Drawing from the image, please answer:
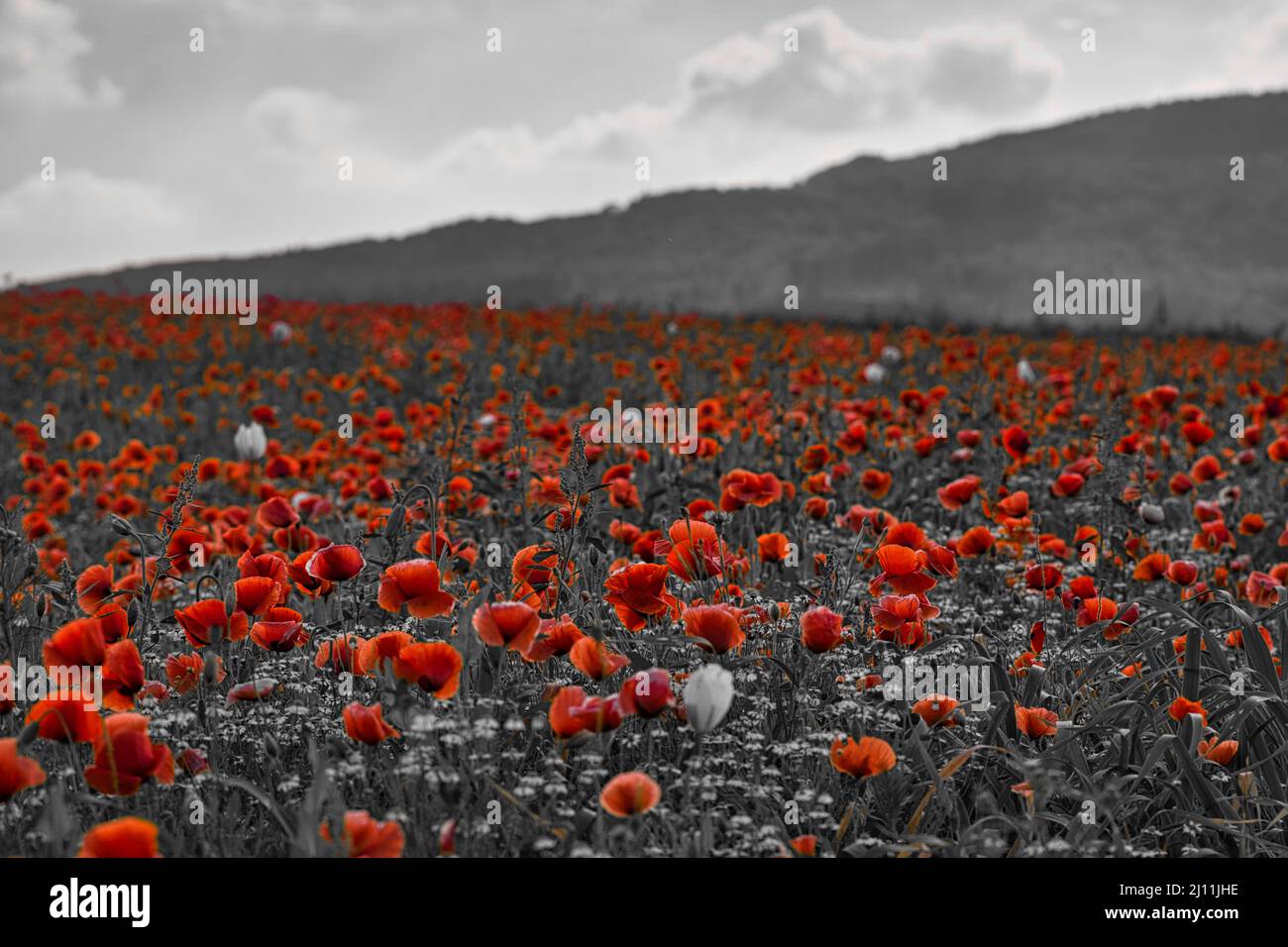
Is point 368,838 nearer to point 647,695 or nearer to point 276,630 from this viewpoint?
point 647,695

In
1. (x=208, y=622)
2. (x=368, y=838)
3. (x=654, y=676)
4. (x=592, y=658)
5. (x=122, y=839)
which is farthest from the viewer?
(x=208, y=622)

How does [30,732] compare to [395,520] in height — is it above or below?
below

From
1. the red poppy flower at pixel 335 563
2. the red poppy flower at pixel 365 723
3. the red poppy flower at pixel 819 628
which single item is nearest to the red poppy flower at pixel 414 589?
the red poppy flower at pixel 335 563

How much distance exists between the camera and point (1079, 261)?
95.6 ft

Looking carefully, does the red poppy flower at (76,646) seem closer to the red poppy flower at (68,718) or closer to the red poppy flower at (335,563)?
the red poppy flower at (68,718)

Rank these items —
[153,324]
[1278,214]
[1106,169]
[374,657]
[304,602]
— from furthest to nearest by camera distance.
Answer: [1106,169] < [1278,214] < [153,324] < [304,602] < [374,657]

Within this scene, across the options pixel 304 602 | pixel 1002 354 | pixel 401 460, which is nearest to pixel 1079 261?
pixel 1002 354

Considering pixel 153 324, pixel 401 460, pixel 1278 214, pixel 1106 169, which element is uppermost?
pixel 1106 169

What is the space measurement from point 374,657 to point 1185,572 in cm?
226

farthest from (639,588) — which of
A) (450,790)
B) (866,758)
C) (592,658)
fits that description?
(450,790)

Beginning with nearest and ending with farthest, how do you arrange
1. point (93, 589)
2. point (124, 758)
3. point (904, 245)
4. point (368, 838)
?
point (368, 838) < point (124, 758) < point (93, 589) < point (904, 245)

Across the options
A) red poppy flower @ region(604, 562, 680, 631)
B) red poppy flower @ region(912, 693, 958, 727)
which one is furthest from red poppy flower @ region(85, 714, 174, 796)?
red poppy flower @ region(912, 693, 958, 727)
